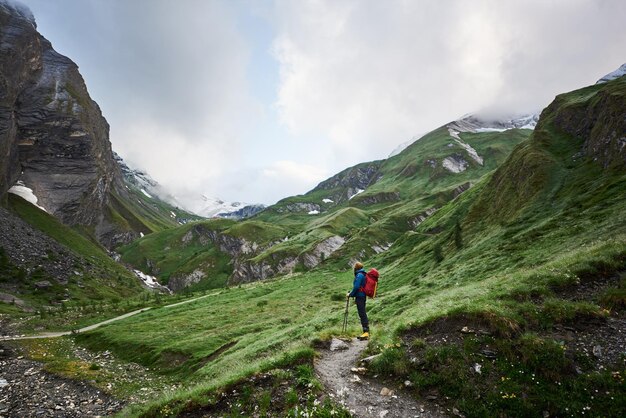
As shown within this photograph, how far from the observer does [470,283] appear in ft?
99.2

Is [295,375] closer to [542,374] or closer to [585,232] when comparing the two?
[542,374]

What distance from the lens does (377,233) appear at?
147 metres

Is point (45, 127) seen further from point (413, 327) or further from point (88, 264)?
point (413, 327)

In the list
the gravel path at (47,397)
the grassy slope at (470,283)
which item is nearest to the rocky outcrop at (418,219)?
the grassy slope at (470,283)

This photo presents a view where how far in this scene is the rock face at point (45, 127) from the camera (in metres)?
139

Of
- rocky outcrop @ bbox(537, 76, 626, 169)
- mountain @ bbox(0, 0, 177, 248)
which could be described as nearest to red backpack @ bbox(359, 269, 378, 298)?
rocky outcrop @ bbox(537, 76, 626, 169)

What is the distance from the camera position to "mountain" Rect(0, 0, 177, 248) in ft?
456

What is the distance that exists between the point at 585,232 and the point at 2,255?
114 meters

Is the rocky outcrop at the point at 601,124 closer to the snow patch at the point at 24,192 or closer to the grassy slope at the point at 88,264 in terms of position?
the grassy slope at the point at 88,264

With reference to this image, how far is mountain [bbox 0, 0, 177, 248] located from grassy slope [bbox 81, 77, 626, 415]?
124m

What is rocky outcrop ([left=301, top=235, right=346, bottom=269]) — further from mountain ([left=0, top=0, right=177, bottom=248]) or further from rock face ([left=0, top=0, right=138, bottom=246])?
rock face ([left=0, top=0, right=138, bottom=246])

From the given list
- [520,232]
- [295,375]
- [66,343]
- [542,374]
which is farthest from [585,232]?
[66,343]

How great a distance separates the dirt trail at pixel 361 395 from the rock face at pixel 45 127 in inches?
6158

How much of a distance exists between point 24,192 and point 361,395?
183057 mm
